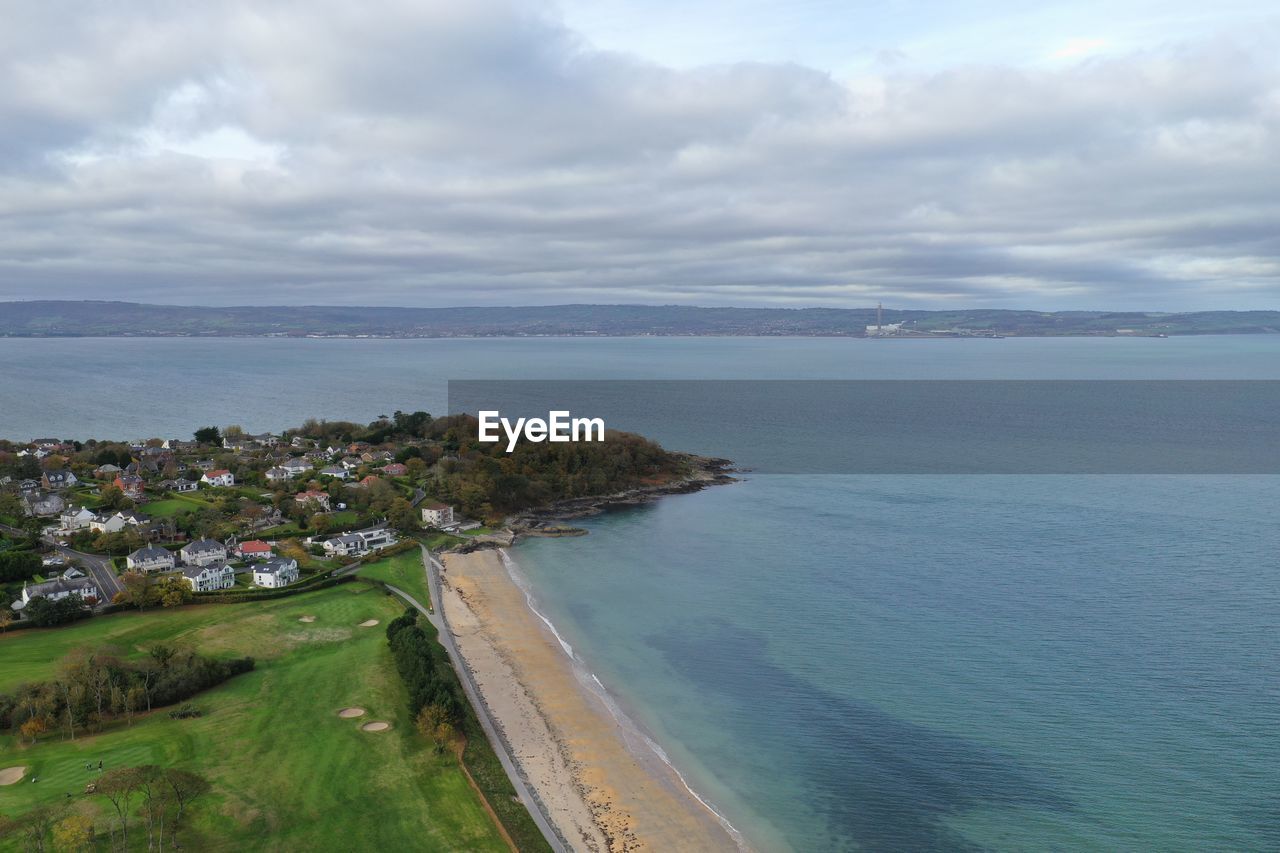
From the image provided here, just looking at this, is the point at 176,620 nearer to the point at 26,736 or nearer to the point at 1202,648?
the point at 26,736

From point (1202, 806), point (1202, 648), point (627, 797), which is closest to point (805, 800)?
point (627, 797)

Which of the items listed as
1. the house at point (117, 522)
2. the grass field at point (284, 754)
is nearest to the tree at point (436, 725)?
the grass field at point (284, 754)

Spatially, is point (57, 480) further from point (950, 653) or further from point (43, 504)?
point (950, 653)

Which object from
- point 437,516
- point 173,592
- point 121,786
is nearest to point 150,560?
point 173,592

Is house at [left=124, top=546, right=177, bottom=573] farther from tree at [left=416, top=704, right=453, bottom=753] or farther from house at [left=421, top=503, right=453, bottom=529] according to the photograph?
tree at [left=416, top=704, right=453, bottom=753]

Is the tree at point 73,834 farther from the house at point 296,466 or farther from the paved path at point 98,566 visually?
the house at point 296,466
